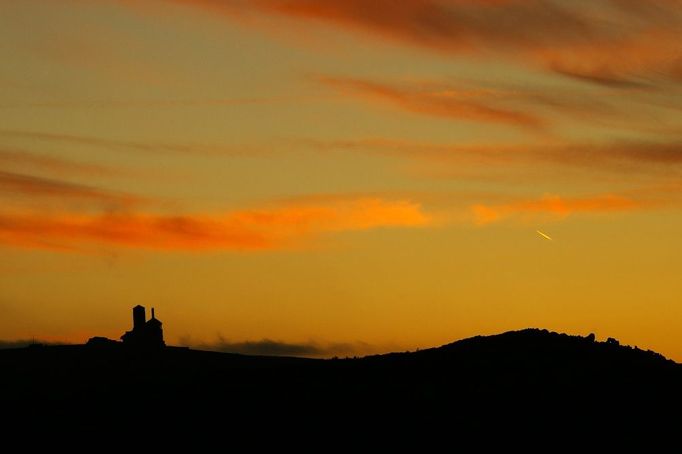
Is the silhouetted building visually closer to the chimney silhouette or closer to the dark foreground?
the chimney silhouette

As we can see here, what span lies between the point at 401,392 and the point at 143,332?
63.1 feet

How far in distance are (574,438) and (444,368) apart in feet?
28.8

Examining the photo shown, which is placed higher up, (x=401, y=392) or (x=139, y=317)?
(x=139, y=317)

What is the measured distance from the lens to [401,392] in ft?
208

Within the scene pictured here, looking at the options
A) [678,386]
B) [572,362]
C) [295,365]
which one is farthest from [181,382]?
[678,386]

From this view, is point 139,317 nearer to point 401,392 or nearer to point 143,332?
point 143,332

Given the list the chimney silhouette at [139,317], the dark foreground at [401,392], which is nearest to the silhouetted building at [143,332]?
the chimney silhouette at [139,317]

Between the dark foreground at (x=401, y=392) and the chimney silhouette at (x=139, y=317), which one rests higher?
the chimney silhouette at (x=139, y=317)

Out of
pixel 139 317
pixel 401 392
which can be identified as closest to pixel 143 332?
pixel 139 317

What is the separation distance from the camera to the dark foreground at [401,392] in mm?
60625

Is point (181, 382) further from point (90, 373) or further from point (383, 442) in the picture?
point (383, 442)

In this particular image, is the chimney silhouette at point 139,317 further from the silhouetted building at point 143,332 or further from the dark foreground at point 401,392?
the dark foreground at point 401,392

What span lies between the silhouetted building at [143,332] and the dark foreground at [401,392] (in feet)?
15.6

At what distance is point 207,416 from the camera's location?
206 ft
